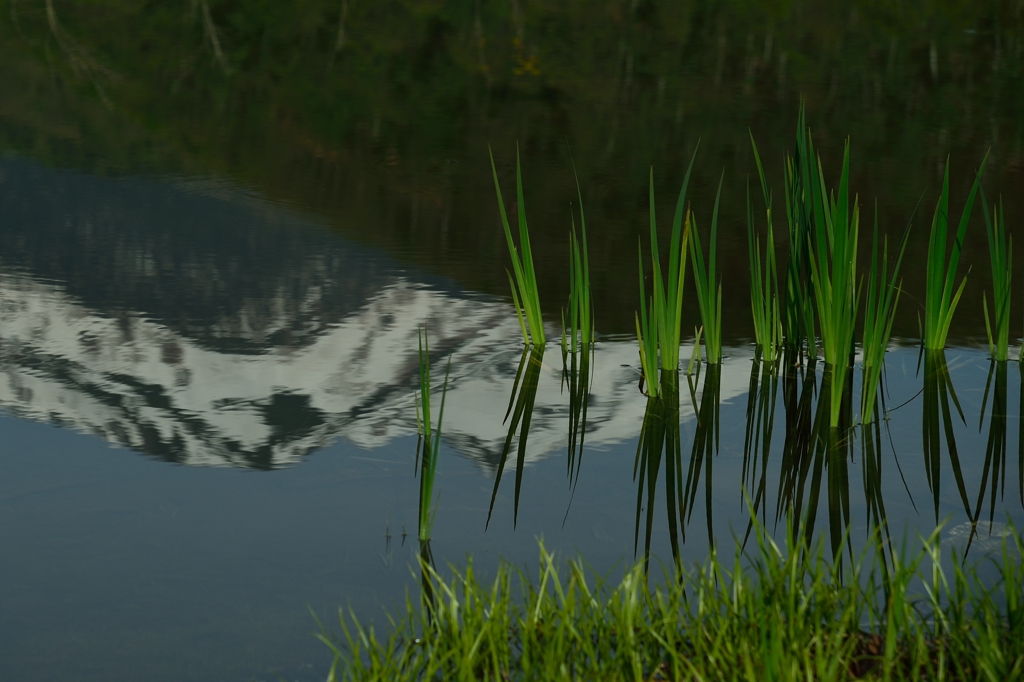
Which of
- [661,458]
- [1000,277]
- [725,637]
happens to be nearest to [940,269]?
[1000,277]

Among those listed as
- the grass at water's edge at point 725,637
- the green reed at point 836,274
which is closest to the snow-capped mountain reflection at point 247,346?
the green reed at point 836,274

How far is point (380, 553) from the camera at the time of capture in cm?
324

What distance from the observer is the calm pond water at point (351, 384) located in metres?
3.18

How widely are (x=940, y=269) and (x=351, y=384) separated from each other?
7.70 feet

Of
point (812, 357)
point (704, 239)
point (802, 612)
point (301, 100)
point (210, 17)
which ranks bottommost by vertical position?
point (802, 612)

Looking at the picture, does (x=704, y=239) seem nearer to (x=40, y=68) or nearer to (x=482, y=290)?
(x=482, y=290)

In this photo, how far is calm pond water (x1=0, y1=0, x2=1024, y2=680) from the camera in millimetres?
3178

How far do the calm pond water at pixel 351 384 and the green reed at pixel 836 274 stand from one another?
14.3 inches

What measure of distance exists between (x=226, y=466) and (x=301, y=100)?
39.5ft

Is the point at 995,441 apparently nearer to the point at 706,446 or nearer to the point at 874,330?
the point at 874,330

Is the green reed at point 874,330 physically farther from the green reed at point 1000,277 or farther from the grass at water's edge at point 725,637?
the grass at water's edge at point 725,637

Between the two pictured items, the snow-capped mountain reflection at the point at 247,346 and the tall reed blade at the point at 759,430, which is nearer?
the tall reed blade at the point at 759,430

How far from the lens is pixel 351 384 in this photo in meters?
4.73

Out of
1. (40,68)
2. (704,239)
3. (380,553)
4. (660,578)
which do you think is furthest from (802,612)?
(40,68)
